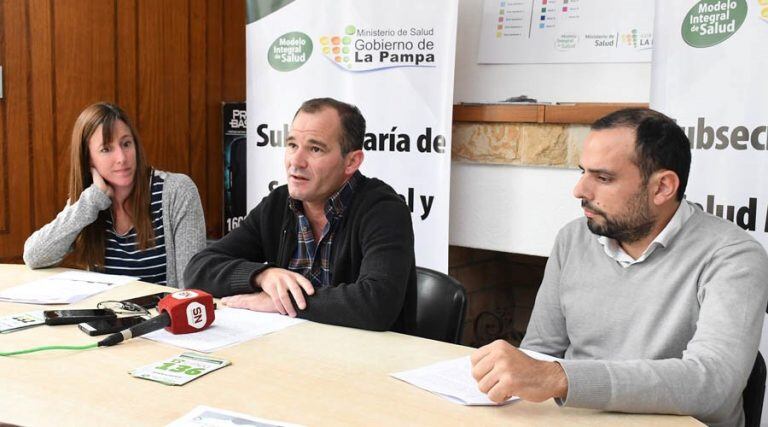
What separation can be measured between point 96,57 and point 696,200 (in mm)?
2934

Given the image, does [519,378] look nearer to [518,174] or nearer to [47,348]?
[47,348]

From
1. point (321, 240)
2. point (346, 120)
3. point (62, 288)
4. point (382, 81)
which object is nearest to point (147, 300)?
point (62, 288)

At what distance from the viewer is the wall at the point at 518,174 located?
3.56 metres

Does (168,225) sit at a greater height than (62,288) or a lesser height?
greater

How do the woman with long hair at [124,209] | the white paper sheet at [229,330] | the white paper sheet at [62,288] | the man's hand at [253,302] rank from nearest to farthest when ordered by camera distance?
1. the white paper sheet at [229,330]
2. the man's hand at [253,302]
3. the white paper sheet at [62,288]
4. the woman with long hair at [124,209]

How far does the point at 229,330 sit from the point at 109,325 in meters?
0.29

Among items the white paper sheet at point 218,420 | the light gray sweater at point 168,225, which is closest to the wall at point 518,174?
the light gray sweater at point 168,225

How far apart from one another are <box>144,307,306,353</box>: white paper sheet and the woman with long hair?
924mm

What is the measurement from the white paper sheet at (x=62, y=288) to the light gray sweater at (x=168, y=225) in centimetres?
21

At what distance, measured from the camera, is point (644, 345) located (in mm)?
1763

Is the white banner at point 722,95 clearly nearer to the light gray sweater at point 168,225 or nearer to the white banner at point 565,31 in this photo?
the white banner at point 565,31

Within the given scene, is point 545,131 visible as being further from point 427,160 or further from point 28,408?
point 28,408

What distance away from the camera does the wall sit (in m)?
3.56

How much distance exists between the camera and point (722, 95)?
2.96m
